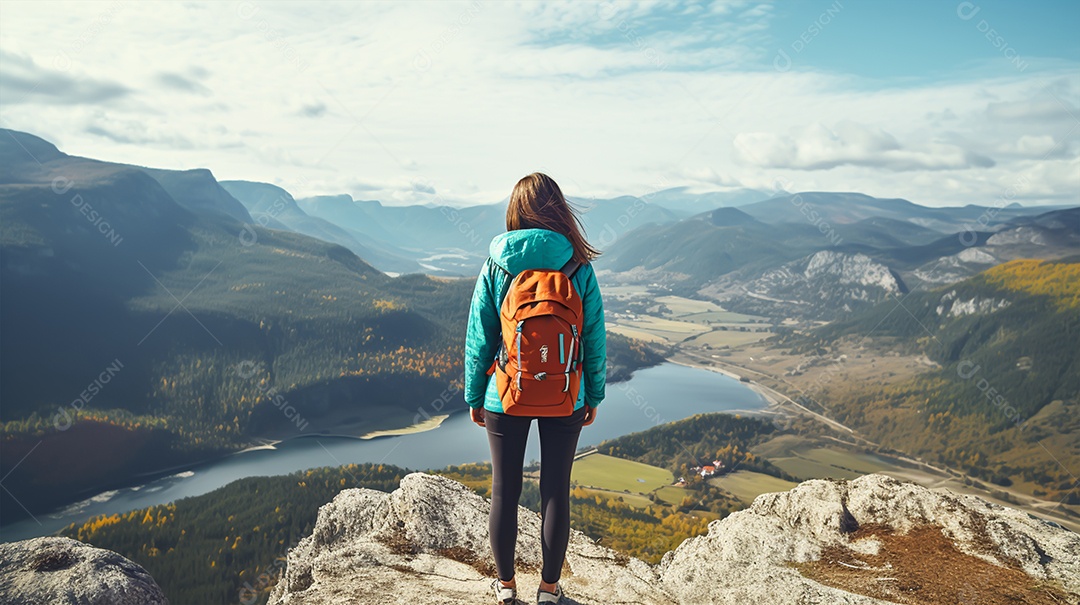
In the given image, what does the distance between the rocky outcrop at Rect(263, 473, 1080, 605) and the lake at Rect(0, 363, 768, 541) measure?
10193 centimetres

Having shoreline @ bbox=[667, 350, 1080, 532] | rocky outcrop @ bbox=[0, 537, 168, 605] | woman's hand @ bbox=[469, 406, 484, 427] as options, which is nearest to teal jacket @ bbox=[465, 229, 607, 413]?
woman's hand @ bbox=[469, 406, 484, 427]

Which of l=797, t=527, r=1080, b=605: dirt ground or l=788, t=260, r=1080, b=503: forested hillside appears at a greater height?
l=797, t=527, r=1080, b=605: dirt ground

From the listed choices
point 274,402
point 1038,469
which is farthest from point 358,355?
point 1038,469

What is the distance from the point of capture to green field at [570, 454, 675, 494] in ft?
293

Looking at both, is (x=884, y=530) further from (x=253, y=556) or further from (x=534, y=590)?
(x=253, y=556)

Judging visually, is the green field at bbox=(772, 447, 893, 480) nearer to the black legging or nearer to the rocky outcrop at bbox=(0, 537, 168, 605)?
the rocky outcrop at bbox=(0, 537, 168, 605)

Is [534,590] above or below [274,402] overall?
above

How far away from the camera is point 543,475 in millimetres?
6246

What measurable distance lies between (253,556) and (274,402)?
288 ft

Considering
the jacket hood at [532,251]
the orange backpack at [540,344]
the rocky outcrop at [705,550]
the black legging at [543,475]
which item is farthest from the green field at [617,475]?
the jacket hood at [532,251]

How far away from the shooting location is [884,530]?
10422 mm

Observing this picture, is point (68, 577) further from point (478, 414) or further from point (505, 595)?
point (478, 414)

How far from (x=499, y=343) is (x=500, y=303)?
0.45 meters

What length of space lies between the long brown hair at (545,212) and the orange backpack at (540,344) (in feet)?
1.68
